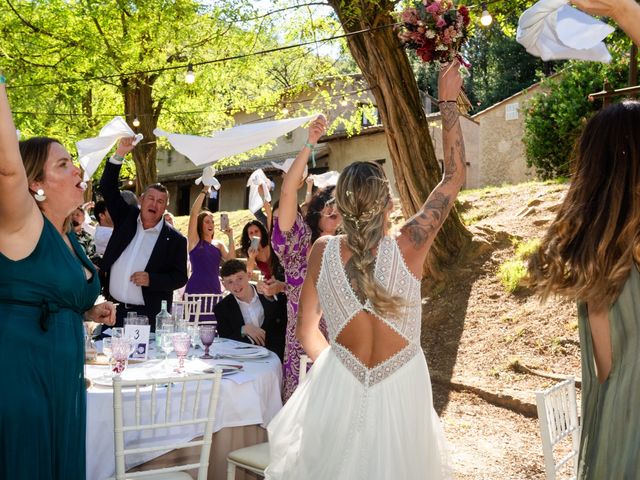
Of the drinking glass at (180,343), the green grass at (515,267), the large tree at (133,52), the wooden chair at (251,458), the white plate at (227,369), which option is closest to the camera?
the wooden chair at (251,458)

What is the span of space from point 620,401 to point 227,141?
491 cm

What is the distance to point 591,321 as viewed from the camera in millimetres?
1754

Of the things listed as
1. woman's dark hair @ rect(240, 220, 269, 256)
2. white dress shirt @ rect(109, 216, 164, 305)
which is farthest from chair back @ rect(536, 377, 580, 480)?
woman's dark hair @ rect(240, 220, 269, 256)

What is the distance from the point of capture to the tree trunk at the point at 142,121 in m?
15.6

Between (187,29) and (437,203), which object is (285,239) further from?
(187,29)

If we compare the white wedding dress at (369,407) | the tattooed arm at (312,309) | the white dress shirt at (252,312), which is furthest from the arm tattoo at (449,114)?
the white dress shirt at (252,312)

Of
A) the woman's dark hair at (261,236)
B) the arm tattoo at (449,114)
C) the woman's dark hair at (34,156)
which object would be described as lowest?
the woman's dark hair at (261,236)

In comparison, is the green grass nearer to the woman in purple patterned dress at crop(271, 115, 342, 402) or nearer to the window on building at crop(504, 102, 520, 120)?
the woman in purple patterned dress at crop(271, 115, 342, 402)

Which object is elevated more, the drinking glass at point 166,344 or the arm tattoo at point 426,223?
the arm tattoo at point 426,223

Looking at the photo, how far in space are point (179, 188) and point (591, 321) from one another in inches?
1404

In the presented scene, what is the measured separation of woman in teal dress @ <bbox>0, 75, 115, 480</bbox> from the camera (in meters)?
2.23

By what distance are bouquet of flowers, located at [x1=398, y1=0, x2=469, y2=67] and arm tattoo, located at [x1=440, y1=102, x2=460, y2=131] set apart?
0.93 feet

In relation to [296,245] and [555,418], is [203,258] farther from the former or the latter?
[555,418]

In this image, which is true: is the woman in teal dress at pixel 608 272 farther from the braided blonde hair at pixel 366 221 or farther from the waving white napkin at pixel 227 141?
the waving white napkin at pixel 227 141
